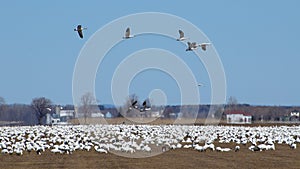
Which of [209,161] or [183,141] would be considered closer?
[209,161]

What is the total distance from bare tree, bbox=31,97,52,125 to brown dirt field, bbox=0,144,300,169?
47549mm

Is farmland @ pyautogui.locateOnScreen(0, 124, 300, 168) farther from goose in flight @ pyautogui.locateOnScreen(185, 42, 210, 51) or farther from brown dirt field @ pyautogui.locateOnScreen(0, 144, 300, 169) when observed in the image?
goose in flight @ pyautogui.locateOnScreen(185, 42, 210, 51)

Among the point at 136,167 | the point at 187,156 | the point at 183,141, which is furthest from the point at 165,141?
the point at 136,167

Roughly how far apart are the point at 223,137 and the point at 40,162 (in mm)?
15010

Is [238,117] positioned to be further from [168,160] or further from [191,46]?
[191,46]

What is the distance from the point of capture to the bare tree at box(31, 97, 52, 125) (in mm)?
75625

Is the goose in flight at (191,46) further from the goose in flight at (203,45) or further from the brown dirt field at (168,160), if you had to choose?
the brown dirt field at (168,160)

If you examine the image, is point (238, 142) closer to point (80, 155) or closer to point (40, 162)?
point (80, 155)

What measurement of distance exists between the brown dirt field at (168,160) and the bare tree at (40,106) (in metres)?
47.5

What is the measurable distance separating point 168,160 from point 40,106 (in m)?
53.4

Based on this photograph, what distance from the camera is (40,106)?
7575 centimetres

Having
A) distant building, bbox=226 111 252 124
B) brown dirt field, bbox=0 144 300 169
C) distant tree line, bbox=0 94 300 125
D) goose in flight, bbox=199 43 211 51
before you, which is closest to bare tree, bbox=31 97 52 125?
distant tree line, bbox=0 94 300 125

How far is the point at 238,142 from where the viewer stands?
33.6 metres

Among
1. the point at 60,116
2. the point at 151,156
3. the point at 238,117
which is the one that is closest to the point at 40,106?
the point at 60,116
